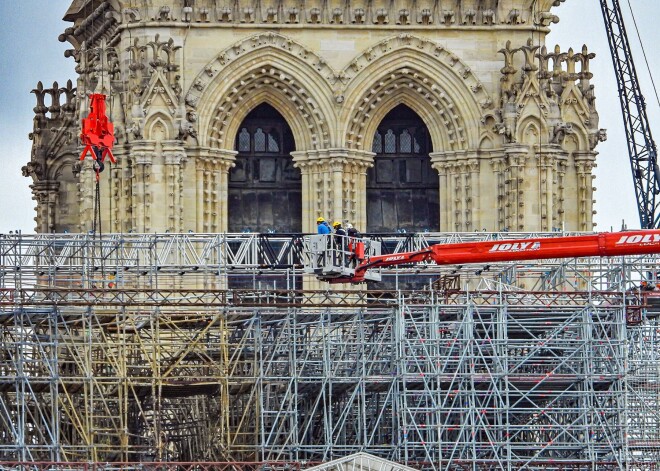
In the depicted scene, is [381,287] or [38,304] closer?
[38,304]

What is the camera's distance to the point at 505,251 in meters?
90.4

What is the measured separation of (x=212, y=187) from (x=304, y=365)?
1017cm

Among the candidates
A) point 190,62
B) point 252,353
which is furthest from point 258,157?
point 252,353

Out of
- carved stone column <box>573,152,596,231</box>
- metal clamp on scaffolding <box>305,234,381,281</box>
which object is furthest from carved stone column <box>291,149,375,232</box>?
metal clamp on scaffolding <box>305,234,381,281</box>

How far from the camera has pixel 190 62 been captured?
101m

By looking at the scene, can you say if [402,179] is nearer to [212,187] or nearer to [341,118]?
[341,118]

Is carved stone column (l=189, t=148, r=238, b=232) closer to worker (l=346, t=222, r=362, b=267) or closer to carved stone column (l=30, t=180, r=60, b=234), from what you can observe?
worker (l=346, t=222, r=362, b=267)

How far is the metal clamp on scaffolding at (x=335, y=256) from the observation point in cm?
9100

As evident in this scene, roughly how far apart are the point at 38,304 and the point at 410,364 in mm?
9976

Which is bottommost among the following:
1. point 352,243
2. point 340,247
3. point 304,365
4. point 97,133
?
point 304,365

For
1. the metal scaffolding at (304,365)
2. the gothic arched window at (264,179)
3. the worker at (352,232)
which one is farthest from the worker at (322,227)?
the gothic arched window at (264,179)

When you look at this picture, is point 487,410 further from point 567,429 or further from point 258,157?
point 258,157

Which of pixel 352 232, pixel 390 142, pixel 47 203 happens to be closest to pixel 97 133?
pixel 352 232

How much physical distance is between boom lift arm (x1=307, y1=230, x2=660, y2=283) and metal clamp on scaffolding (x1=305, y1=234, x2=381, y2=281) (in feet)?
0.08
